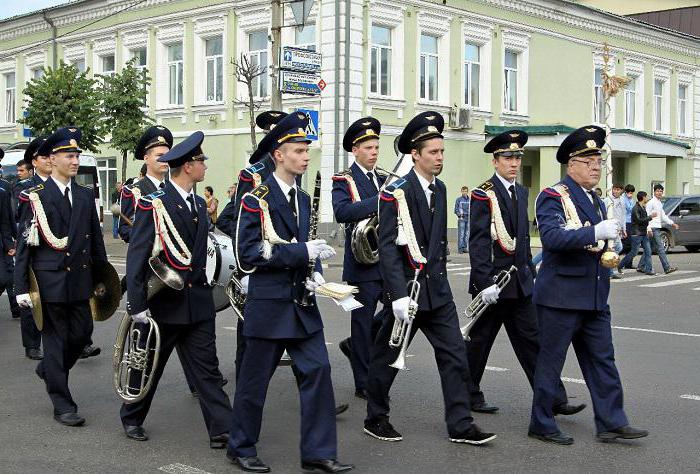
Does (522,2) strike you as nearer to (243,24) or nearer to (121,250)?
(243,24)

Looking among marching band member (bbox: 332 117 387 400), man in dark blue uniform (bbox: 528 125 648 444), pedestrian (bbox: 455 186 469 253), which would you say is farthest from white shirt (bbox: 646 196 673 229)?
man in dark blue uniform (bbox: 528 125 648 444)

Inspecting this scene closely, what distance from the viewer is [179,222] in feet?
21.9

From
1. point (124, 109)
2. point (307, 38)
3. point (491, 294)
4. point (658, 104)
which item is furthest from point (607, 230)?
point (658, 104)

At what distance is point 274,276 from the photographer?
6086 millimetres

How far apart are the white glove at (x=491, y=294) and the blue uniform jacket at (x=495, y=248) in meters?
0.10

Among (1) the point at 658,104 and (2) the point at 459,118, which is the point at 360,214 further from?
(1) the point at 658,104

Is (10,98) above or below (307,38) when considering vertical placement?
below

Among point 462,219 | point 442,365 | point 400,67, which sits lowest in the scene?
point 442,365

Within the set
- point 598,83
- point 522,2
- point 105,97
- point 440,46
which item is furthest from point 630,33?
point 105,97

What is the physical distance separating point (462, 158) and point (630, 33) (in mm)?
11427

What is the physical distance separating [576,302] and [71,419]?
3717mm

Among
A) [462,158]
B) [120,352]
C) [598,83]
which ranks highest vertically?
[598,83]

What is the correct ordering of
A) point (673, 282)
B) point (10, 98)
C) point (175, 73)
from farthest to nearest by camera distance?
point (10, 98) < point (175, 73) < point (673, 282)

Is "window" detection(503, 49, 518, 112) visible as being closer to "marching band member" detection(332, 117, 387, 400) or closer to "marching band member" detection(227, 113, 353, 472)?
"marching band member" detection(332, 117, 387, 400)
